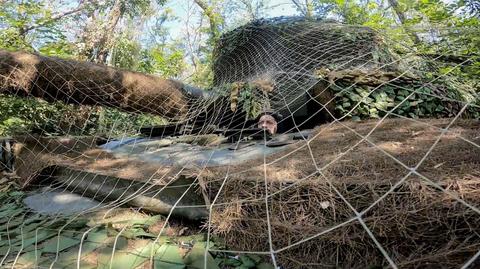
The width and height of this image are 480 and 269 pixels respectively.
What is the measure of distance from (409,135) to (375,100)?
4.73 feet

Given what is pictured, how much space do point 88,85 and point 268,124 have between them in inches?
82.0

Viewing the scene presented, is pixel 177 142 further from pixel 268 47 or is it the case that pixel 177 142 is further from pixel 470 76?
pixel 470 76

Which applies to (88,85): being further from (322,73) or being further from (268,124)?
(322,73)

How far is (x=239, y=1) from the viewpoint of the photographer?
1497cm

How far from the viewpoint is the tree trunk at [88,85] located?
3.23 m

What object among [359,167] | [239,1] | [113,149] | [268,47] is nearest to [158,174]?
[359,167]

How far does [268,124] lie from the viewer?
3105 millimetres

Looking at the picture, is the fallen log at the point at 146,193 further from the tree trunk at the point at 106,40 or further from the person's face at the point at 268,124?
the tree trunk at the point at 106,40

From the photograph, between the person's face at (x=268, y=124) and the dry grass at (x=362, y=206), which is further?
the person's face at (x=268, y=124)

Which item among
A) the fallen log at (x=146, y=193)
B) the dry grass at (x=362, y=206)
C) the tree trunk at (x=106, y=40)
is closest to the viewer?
the dry grass at (x=362, y=206)

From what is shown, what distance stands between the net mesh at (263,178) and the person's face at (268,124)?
0.38 ft

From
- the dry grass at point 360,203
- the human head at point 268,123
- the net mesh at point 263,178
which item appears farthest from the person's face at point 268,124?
the dry grass at point 360,203

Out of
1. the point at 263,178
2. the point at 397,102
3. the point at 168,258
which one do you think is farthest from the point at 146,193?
the point at 397,102

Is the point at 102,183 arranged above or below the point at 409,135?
below
